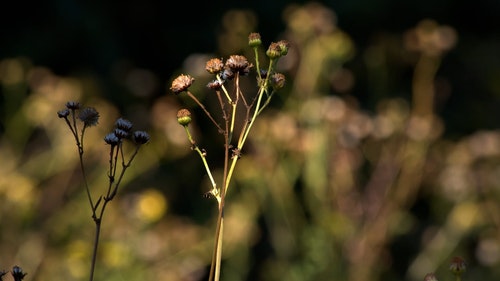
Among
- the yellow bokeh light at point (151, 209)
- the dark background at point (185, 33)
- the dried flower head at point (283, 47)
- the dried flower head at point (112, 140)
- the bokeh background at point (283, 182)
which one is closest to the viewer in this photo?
the dried flower head at point (112, 140)

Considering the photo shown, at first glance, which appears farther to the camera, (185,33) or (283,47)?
(185,33)

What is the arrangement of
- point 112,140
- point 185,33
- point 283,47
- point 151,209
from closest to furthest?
point 112,140, point 283,47, point 151,209, point 185,33

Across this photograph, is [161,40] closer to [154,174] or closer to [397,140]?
[154,174]

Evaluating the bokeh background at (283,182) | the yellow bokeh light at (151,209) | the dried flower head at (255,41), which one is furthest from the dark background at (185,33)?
the dried flower head at (255,41)

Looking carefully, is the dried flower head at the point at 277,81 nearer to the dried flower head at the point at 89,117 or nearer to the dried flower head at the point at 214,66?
the dried flower head at the point at 214,66

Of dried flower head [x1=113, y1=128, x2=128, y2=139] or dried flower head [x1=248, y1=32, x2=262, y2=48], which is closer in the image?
dried flower head [x1=113, y1=128, x2=128, y2=139]

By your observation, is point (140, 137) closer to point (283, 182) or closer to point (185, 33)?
point (283, 182)

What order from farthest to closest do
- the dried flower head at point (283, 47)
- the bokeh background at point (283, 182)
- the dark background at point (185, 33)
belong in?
the dark background at point (185, 33), the bokeh background at point (283, 182), the dried flower head at point (283, 47)

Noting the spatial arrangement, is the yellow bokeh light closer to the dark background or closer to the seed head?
the seed head

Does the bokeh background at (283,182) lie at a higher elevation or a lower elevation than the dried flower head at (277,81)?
higher

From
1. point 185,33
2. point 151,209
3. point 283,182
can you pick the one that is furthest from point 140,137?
point 185,33

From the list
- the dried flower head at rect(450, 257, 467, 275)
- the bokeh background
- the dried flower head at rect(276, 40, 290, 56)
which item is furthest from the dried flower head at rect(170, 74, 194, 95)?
the bokeh background
